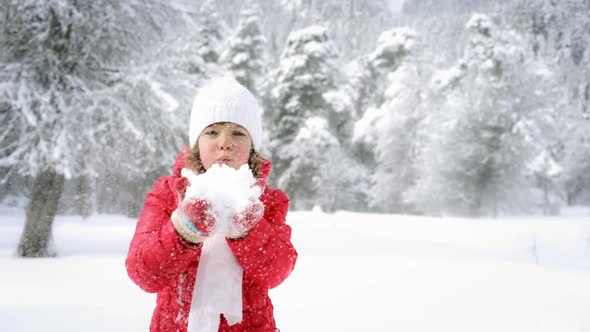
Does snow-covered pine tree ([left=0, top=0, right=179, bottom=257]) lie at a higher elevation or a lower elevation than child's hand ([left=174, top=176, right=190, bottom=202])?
higher

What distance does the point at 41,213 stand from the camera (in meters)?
8.45

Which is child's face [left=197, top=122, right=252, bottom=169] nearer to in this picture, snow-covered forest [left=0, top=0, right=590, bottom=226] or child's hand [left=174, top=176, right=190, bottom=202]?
child's hand [left=174, top=176, right=190, bottom=202]

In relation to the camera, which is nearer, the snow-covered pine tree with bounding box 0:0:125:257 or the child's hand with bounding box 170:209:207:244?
the child's hand with bounding box 170:209:207:244

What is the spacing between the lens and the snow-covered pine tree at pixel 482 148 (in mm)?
23391

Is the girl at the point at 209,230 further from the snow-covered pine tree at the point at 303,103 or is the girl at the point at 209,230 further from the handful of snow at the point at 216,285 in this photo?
the snow-covered pine tree at the point at 303,103

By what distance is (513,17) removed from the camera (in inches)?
1754

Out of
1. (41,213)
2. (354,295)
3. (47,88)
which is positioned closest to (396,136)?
(47,88)

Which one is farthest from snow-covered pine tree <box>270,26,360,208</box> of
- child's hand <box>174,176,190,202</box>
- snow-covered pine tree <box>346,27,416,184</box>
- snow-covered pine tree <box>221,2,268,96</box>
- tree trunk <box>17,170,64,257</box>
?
child's hand <box>174,176,190,202</box>

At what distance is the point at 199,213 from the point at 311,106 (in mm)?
25155

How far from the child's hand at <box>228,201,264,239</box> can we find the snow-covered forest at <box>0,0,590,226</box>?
7.40 metres

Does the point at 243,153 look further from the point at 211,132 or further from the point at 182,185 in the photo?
the point at 182,185

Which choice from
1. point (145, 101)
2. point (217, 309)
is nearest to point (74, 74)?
point (145, 101)

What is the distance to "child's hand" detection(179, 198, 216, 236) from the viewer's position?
3.94 ft

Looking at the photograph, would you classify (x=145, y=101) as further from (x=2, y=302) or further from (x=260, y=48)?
(x=260, y=48)
